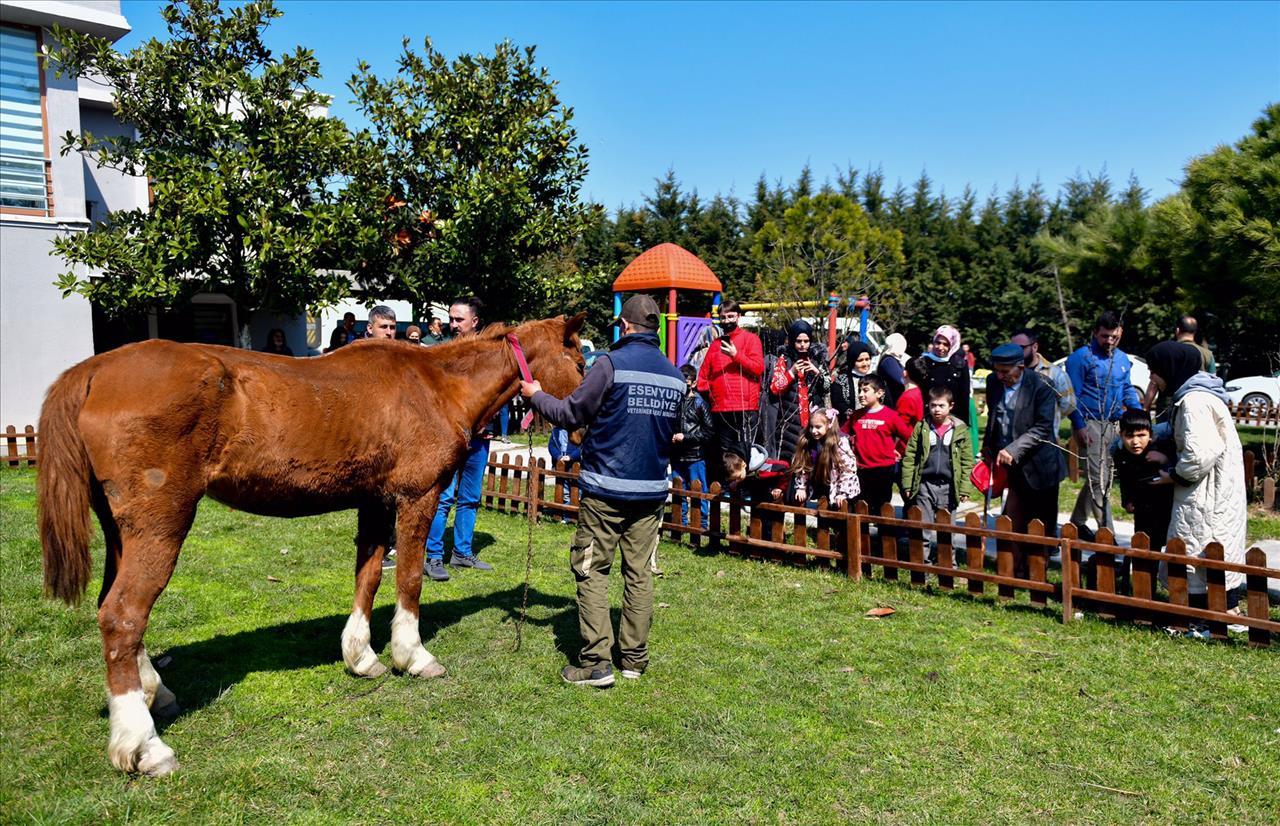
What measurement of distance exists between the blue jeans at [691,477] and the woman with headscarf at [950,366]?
2553 millimetres

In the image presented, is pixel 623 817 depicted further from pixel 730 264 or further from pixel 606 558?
pixel 730 264

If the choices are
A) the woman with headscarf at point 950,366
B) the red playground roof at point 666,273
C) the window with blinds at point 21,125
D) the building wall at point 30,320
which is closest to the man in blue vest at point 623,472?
the woman with headscarf at point 950,366

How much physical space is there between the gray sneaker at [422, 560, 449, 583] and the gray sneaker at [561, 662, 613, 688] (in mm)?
2632

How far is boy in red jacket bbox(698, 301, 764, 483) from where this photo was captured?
897 cm

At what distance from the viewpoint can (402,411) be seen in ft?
17.2

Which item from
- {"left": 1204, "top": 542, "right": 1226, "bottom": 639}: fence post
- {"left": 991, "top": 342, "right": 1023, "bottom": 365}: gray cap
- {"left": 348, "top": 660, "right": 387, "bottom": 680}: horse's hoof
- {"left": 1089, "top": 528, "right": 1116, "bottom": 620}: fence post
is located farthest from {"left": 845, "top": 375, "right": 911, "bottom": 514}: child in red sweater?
{"left": 348, "top": 660, "right": 387, "bottom": 680}: horse's hoof

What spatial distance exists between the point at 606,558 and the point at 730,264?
30385 millimetres

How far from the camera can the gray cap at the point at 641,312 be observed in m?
5.40

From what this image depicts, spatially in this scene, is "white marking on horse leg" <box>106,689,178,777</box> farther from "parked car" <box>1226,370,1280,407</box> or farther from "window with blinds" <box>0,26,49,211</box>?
"parked car" <box>1226,370,1280,407</box>

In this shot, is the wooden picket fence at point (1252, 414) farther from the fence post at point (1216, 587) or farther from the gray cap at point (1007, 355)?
the fence post at point (1216, 587)

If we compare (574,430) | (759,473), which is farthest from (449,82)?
(574,430)

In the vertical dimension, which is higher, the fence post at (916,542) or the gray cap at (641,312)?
the gray cap at (641,312)

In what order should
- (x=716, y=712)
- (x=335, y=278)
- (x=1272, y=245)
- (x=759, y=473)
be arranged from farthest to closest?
1. (x=335, y=278)
2. (x=1272, y=245)
3. (x=759, y=473)
4. (x=716, y=712)

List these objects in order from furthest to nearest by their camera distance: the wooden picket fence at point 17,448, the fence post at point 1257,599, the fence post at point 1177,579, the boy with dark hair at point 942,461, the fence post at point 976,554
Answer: the wooden picket fence at point 17,448, the boy with dark hair at point 942,461, the fence post at point 976,554, the fence post at point 1177,579, the fence post at point 1257,599
